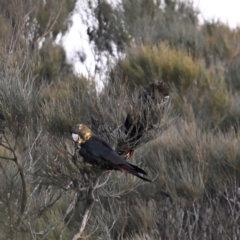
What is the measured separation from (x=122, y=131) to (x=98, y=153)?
1.69 ft

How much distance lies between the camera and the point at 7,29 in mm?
7195

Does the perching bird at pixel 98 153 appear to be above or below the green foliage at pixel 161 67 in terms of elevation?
below

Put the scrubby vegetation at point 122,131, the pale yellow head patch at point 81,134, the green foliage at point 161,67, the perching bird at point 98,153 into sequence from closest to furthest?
1. the perching bird at point 98,153
2. the pale yellow head patch at point 81,134
3. the scrubby vegetation at point 122,131
4. the green foliage at point 161,67

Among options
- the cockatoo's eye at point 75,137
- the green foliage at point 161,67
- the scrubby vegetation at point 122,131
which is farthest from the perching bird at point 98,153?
the green foliage at point 161,67

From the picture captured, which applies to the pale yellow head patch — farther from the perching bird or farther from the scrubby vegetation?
the scrubby vegetation

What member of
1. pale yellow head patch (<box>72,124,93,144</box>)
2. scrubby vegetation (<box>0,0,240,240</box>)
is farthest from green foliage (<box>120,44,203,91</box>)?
pale yellow head patch (<box>72,124,93,144</box>)

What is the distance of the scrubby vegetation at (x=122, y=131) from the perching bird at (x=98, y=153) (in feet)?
0.38

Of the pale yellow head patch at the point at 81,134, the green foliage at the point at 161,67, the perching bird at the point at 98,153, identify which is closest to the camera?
the perching bird at the point at 98,153

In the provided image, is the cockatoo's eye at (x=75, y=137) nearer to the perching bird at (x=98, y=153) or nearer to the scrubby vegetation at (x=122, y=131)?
the perching bird at (x=98, y=153)

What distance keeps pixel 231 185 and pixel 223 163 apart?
0.79 ft

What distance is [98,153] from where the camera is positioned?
424 centimetres

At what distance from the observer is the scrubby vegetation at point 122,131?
4.77 m

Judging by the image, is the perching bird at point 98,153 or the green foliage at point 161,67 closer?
the perching bird at point 98,153

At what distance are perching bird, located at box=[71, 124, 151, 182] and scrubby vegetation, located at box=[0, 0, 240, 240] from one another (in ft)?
0.38
